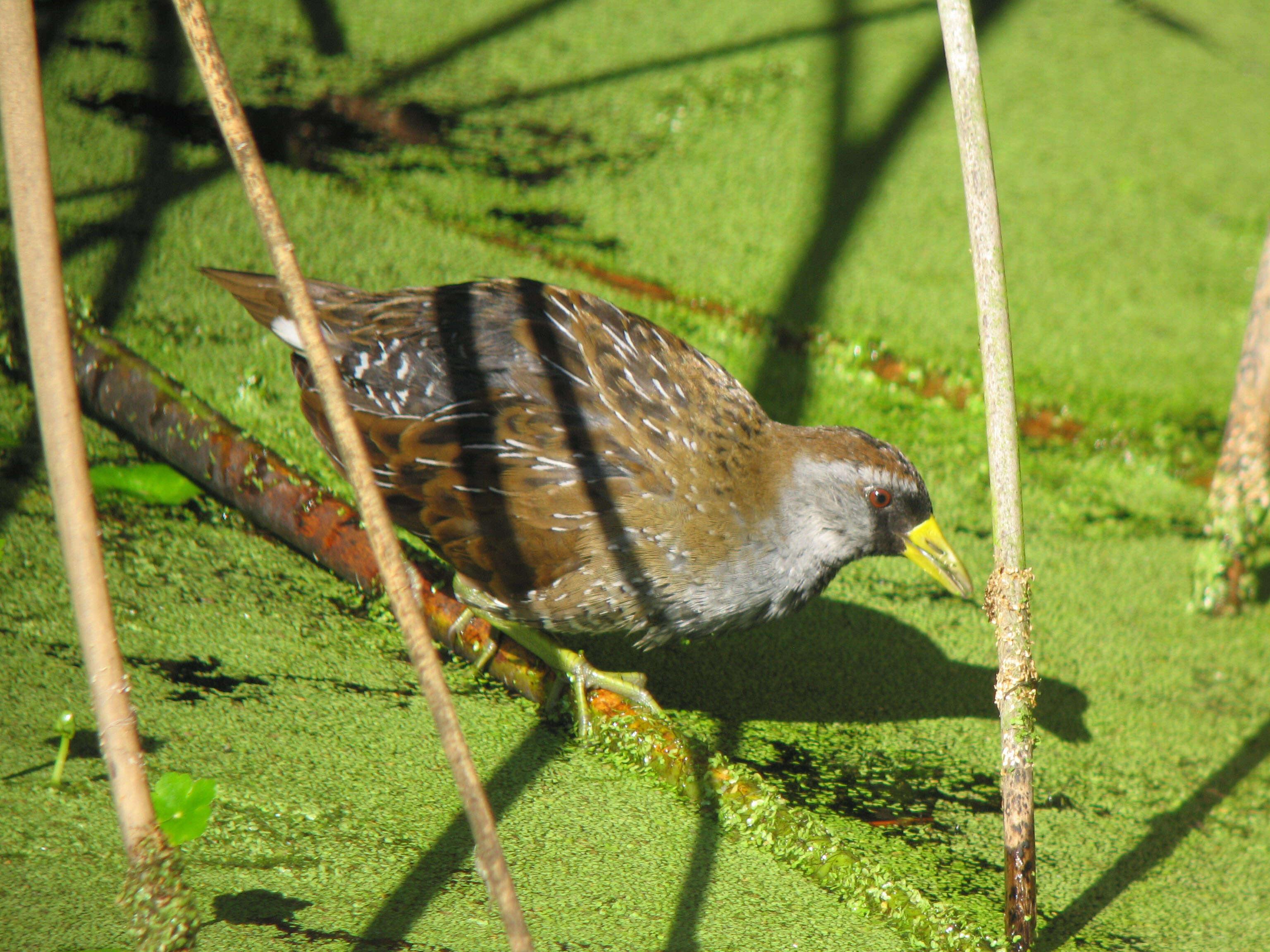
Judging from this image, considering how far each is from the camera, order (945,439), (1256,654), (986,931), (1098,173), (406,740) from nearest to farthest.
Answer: (986,931) → (406,740) → (1256,654) → (945,439) → (1098,173)

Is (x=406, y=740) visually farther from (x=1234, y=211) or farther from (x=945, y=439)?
(x=1234, y=211)

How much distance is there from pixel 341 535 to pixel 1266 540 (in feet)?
6.47

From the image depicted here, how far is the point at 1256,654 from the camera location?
2.37m

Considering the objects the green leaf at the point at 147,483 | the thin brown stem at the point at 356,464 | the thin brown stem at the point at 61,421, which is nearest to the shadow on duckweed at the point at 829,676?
the green leaf at the point at 147,483

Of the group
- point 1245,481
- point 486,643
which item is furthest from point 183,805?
point 1245,481

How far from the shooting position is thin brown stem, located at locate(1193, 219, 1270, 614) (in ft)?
7.87

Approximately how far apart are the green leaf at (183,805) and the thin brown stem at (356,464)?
420 mm

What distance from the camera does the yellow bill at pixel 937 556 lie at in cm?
189

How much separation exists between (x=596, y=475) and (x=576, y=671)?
13.6 inches

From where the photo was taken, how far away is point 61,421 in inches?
37.4

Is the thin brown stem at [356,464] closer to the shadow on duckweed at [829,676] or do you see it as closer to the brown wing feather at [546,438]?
the brown wing feather at [546,438]

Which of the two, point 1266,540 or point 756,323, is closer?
Result: point 1266,540

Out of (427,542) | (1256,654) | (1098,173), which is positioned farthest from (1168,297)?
(427,542)

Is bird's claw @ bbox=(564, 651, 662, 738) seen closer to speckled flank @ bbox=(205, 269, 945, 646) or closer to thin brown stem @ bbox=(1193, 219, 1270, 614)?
speckled flank @ bbox=(205, 269, 945, 646)
